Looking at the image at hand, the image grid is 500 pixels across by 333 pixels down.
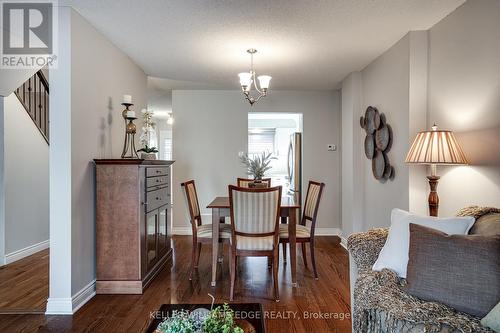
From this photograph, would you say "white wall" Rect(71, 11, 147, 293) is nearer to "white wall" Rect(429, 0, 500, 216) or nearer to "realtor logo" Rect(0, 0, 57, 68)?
"realtor logo" Rect(0, 0, 57, 68)

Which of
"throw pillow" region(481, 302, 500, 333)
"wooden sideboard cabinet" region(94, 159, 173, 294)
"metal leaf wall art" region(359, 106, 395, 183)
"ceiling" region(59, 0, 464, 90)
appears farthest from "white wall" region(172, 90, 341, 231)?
"throw pillow" region(481, 302, 500, 333)

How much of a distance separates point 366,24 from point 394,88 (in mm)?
844

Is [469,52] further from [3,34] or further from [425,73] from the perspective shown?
[3,34]

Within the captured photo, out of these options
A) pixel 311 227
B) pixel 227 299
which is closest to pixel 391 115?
pixel 311 227

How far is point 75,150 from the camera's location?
2.53 meters

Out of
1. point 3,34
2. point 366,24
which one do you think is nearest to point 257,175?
point 366,24

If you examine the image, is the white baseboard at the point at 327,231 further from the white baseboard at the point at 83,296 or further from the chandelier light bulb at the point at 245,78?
the white baseboard at the point at 83,296

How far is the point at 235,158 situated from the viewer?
5.30 metres

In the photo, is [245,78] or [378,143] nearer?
[245,78]

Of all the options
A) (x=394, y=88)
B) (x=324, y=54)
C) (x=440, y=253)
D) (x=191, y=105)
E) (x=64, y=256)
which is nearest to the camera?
(x=440, y=253)

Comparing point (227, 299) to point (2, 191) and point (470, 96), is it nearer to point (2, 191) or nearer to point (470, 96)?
point (470, 96)

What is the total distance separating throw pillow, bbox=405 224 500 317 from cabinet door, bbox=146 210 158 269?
2.35 m

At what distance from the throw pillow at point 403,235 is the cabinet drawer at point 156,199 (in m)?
2.17

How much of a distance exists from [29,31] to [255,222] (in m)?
2.66
